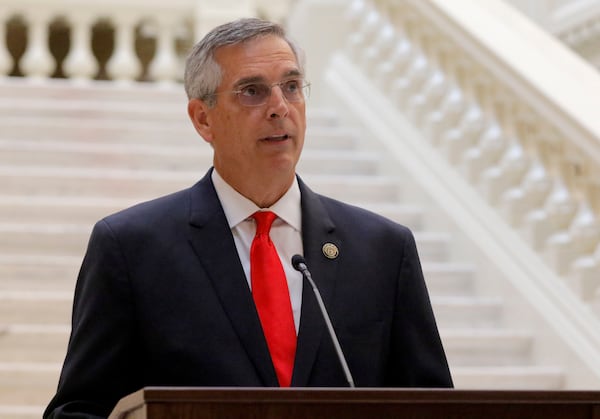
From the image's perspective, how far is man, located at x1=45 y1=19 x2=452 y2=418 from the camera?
2.83m

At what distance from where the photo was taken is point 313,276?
296 cm

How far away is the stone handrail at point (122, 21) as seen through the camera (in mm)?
9805

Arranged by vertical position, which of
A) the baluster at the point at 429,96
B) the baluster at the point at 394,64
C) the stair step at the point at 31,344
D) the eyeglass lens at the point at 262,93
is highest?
the baluster at the point at 394,64

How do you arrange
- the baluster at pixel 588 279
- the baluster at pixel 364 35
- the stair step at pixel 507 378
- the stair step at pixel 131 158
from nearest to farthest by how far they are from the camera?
the stair step at pixel 507 378 < the baluster at pixel 588 279 < the stair step at pixel 131 158 < the baluster at pixel 364 35

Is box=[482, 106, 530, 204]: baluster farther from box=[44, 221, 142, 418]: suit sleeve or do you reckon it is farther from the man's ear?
box=[44, 221, 142, 418]: suit sleeve

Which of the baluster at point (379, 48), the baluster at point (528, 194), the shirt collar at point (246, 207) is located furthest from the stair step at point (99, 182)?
the shirt collar at point (246, 207)

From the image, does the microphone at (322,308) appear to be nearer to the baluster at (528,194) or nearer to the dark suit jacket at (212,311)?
the dark suit jacket at (212,311)

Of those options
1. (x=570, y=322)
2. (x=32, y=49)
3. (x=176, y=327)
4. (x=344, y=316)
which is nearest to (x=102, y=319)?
(x=176, y=327)

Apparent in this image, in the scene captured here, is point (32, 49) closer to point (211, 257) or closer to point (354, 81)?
point (354, 81)

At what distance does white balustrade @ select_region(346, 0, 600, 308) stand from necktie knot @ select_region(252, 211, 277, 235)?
9.54 ft

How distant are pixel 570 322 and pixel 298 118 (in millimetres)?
3046

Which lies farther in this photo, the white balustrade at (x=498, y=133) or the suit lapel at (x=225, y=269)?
the white balustrade at (x=498, y=133)

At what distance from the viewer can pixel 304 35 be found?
9188 millimetres

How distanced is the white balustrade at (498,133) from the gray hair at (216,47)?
2.85 meters
